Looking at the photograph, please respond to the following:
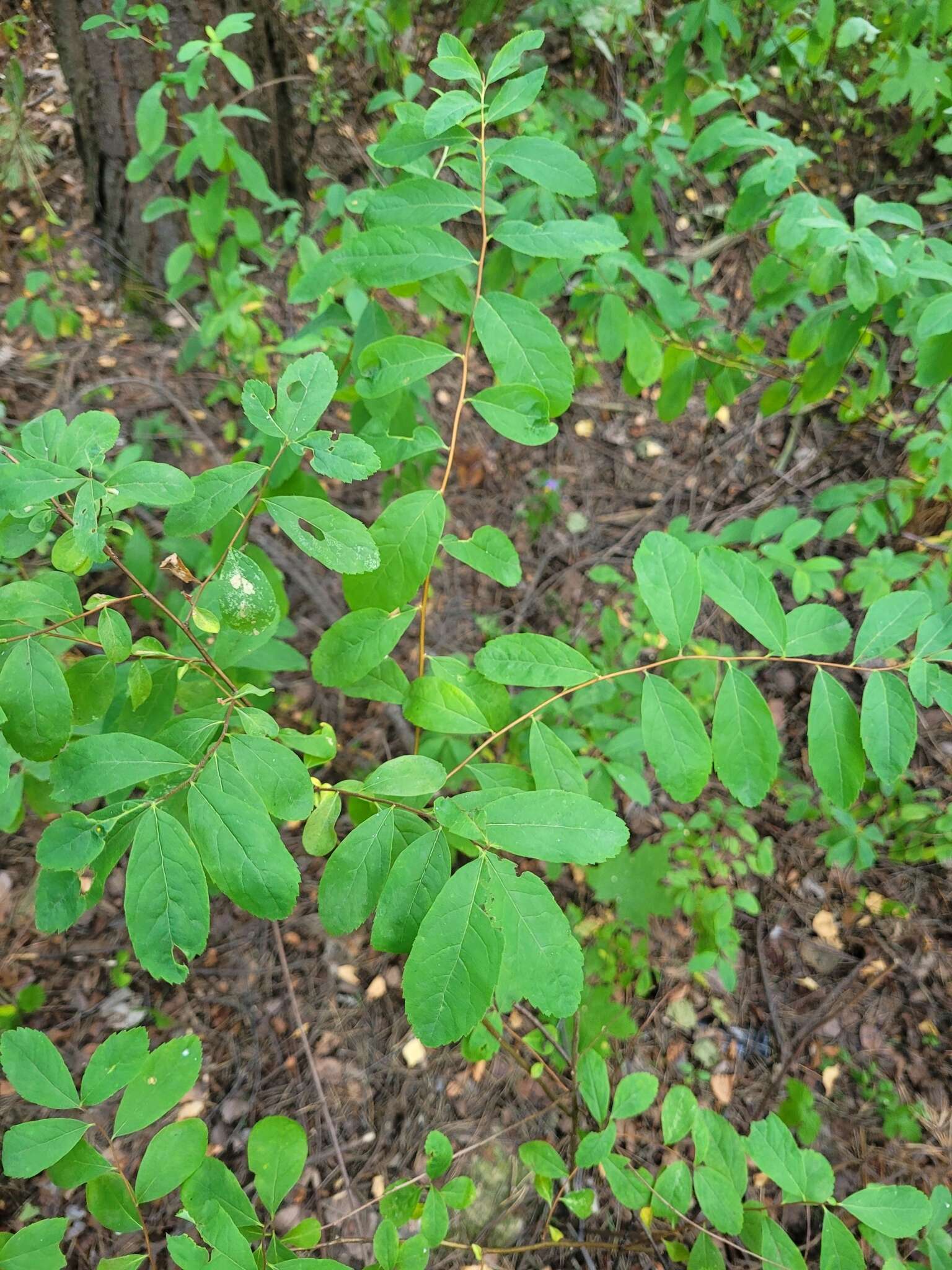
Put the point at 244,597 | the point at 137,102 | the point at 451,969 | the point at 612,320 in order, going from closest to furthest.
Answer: the point at 451,969
the point at 244,597
the point at 612,320
the point at 137,102

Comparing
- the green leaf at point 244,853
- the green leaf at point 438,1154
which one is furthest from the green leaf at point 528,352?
the green leaf at point 438,1154

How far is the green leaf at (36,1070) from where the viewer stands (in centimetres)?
108

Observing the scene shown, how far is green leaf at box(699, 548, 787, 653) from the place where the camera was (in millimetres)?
1200

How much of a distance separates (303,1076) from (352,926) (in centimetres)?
147

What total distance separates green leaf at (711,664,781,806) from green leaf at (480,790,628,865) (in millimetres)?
278

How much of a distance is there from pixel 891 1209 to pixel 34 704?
62.4 inches

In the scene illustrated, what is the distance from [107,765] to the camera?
3.08ft

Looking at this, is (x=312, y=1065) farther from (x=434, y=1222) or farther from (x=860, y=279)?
(x=860, y=279)

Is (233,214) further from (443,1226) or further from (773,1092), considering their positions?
(773,1092)

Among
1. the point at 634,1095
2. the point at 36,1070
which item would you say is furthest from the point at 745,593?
the point at 36,1070

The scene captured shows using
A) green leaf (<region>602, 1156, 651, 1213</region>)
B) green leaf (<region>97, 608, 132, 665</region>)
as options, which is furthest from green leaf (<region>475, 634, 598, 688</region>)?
green leaf (<region>602, 1156, 651, 1213</region>)

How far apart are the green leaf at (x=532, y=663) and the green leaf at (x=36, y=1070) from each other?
85cm

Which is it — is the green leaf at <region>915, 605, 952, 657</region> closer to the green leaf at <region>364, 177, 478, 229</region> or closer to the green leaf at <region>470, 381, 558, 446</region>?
the green leaf at <region>470, 381, 558, 446</region>

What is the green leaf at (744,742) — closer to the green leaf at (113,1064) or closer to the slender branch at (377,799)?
the slender branch at (377,799)
